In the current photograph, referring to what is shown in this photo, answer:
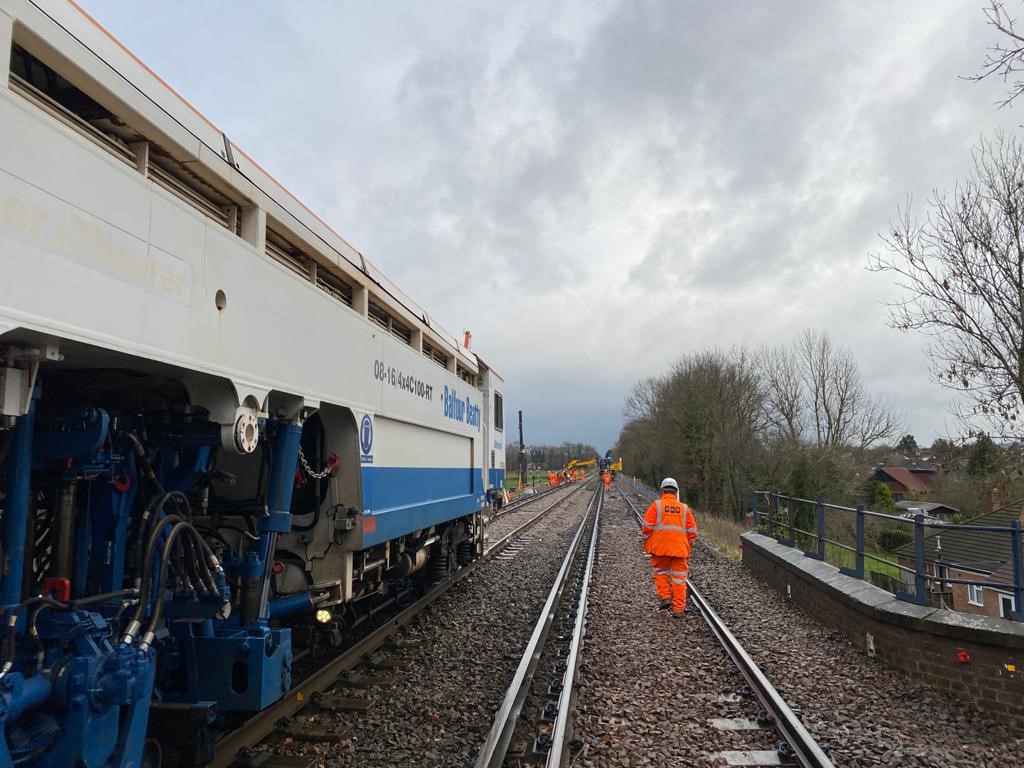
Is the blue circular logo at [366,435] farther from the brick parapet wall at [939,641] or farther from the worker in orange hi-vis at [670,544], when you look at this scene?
the brick parapet wall at [939,641]

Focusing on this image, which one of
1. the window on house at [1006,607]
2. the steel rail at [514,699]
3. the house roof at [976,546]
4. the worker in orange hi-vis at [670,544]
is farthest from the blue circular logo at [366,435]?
the window on house at [1006,607]

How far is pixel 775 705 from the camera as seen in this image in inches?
204

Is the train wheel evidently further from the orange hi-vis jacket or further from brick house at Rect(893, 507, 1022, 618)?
brick house at Rect(893, 507, 1022, 618)

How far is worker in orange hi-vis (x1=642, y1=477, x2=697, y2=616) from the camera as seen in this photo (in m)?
8.73

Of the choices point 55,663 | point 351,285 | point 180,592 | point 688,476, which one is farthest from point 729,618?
point 688,476

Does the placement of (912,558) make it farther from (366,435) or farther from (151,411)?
(151,411)

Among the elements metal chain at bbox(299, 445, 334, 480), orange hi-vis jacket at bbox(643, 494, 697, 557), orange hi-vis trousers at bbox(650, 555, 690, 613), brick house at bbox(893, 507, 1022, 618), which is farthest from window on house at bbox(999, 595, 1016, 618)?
metal chain at bbox(299, 445, 334, 480)

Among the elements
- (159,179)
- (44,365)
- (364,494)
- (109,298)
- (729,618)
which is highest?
(159,179)

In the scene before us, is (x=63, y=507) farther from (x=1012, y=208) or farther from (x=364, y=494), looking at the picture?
(x=1012, y=208)

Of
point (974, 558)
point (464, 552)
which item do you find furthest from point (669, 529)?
point (974, 558)

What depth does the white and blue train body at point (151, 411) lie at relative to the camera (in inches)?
99.0

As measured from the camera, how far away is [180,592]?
3816mm

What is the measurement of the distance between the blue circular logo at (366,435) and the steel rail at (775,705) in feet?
12.1

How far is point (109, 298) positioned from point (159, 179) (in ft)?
3.03
